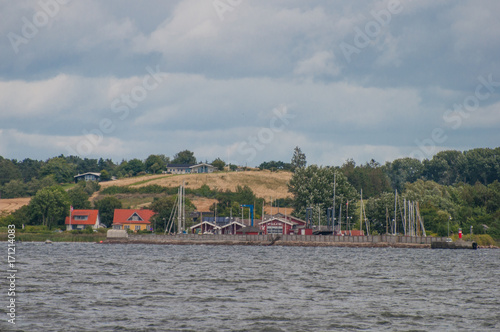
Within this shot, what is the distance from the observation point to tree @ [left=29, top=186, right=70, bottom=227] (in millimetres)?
132375

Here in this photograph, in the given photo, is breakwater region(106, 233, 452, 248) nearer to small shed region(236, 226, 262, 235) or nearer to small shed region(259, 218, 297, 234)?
small shed region(236, 226, 262, 235)

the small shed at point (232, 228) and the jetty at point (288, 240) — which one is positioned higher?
the small shed at point (232, 228)

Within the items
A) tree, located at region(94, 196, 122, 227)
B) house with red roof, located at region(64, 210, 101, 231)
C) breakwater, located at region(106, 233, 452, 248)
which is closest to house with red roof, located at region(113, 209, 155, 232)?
tree, located at region(94, 196, 122, 227)

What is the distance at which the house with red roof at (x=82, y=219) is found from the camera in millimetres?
141312

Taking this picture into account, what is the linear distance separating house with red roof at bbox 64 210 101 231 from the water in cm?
9007

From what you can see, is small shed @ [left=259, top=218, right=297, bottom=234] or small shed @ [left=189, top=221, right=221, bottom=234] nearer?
small shed @ [left=259, top=218, right=297, bottom=234]

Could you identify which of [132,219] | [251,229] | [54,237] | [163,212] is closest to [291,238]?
[251,229]

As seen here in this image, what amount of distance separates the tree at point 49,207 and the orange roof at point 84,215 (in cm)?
384

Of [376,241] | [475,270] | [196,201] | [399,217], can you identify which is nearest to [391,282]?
[475,270]

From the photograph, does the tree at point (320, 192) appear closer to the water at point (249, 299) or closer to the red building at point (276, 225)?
the red building at point (276, 225)

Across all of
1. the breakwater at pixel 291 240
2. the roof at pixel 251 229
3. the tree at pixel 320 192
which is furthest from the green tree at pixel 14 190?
the roof at pixel 251 229

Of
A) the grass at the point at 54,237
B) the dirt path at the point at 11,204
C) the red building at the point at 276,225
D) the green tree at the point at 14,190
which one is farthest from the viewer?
the green tree at the point at 14,190

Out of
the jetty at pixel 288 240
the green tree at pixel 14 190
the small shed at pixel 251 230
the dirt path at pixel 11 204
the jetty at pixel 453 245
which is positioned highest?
the green tree at pixel 14 190

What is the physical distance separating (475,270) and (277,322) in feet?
119
